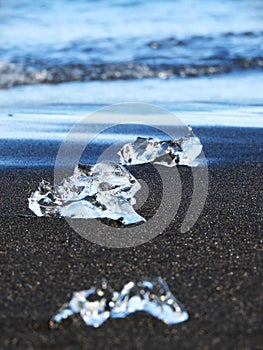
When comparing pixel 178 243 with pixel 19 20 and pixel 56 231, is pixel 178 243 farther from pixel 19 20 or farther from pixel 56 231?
pixel 19 20

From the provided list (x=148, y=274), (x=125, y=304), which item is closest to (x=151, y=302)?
(x=125, y=304)

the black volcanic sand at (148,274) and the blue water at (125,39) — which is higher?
the blue water at (125,39)

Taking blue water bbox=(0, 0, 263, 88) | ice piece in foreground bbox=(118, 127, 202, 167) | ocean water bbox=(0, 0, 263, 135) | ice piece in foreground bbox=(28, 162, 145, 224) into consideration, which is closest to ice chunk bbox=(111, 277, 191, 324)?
ice piece in foreground bbox=(28, 162, 145, 224)

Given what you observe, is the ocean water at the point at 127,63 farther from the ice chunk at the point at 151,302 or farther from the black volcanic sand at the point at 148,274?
the ice chunk at the point at 151,302

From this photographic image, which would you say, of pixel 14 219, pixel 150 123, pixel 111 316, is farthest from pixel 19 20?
pixel 111 316

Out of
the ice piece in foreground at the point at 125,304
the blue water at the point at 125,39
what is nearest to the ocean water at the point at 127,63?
the blue water at the point at 125,39
